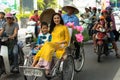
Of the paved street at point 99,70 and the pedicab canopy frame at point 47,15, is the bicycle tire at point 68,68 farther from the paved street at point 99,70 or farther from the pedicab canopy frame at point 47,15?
the pedicab canopy frame at point 47,15

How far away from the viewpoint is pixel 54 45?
24.4 feet

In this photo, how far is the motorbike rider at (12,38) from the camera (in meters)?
8.54

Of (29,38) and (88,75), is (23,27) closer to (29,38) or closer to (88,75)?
(29,38)

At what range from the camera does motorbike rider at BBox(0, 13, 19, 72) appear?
8.54 metres

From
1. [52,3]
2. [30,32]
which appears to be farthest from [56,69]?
[52,3]

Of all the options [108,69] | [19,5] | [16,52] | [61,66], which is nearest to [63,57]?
[61,66]

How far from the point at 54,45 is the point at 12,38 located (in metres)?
1.56

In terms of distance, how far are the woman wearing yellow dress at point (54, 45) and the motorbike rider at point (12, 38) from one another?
1137 mm

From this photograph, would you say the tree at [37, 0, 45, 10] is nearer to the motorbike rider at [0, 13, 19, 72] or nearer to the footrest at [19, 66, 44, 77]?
the motorbike rider at [0, 13, 19, 72]

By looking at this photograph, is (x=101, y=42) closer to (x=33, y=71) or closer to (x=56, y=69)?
(x=56, y=69)

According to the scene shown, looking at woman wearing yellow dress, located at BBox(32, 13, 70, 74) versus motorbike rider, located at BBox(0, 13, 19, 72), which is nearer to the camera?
woman wearing yellow dress, located at BBox(32, 13, 70, 74)

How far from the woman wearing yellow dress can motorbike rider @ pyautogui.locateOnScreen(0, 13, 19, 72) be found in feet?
3.73

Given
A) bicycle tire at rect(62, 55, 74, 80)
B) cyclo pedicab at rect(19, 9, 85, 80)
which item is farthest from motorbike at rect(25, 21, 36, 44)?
bicycle tire at rect(62, 55, 74, 80)

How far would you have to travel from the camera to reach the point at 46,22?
27.4ft
